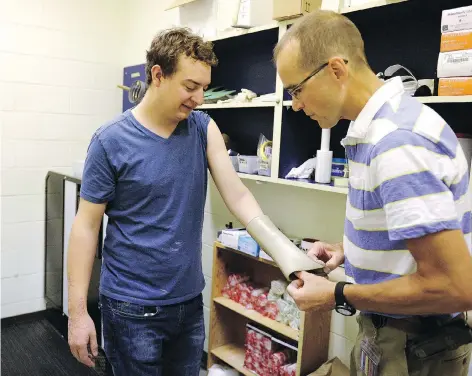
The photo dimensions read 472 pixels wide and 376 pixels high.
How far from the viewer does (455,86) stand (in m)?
1.30

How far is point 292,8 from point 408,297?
121cm

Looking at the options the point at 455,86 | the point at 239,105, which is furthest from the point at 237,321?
the point at 455,86

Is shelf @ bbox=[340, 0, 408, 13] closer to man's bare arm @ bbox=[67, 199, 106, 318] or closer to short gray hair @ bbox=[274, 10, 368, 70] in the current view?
short gray hair @ bbox=[274, 10, 368, 70]

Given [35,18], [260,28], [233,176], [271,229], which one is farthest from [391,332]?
[35,18]

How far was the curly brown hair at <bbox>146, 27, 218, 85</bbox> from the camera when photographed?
1.34 m

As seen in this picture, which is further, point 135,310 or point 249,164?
point 249,164

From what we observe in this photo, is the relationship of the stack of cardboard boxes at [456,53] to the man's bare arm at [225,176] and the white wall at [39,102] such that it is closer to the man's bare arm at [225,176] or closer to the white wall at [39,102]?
the man's bare arm at [225,176]

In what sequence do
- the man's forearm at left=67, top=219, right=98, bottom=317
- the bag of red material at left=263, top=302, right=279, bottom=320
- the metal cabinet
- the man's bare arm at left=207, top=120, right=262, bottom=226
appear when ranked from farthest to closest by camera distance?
the metal cabinet, the bag of red material at left=263, top=302, right=279, bottom=320, the man's bare arm at left=207, top=120, right=262, bottom=226, the man's forearm at left=67, top=219, right=98, bottom=317

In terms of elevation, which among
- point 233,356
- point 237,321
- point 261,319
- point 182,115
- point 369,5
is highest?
point 369,5

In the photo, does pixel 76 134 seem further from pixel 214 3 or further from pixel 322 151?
pixel 322 151

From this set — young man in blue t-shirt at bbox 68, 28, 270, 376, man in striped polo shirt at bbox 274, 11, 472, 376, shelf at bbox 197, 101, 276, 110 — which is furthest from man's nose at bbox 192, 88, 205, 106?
shelf at bbox 197, 101, 276, 110

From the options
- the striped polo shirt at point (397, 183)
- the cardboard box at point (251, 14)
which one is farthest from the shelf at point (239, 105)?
the striped polo shirt at point (397, 183)

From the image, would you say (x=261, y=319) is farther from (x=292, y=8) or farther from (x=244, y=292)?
(x=292, y=8)

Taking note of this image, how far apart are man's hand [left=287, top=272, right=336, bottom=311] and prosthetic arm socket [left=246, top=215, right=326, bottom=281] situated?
77mm
